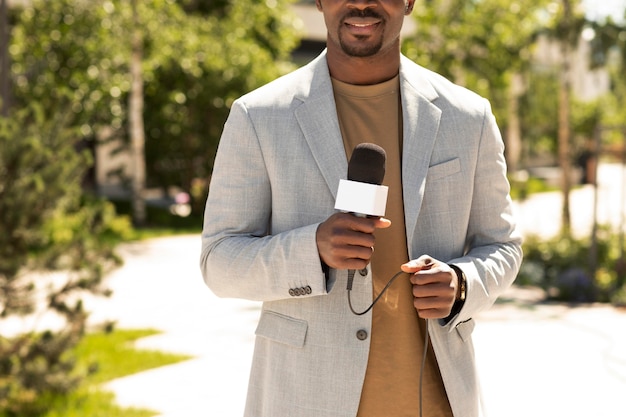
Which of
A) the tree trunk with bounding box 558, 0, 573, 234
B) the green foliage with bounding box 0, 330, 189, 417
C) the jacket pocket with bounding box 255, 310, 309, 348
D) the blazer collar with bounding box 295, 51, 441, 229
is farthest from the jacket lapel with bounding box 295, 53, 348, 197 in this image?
the tree trunk with bounding box 558, 0, 573, 234

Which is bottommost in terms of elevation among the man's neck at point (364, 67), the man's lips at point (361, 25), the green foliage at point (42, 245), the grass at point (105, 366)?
the grass at point (105, 366)

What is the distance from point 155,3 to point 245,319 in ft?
32.0

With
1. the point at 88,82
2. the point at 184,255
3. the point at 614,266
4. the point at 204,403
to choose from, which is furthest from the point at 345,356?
the point at 88,82

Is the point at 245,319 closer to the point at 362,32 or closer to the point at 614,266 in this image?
the point at 614,266

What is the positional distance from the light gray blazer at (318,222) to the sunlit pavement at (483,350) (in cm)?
414

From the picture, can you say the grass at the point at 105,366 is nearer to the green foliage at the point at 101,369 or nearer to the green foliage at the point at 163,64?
the green foliage at the point at 101,369

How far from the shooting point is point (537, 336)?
8.73m

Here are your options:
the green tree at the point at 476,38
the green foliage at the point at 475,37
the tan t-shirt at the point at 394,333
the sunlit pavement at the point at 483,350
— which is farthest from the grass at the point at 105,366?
the green foliage at the point at 475,37

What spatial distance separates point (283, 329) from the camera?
7.36 ft

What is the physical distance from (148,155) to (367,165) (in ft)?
62.3

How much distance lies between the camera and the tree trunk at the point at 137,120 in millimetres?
17453

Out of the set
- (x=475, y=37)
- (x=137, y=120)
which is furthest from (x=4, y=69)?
(x=475, y=37)

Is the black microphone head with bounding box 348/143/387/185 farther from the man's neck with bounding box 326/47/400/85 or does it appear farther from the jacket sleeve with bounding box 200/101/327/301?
the man's neck with bounding box 326/47/400/85

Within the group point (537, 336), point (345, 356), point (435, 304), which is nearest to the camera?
point (435, 304)
